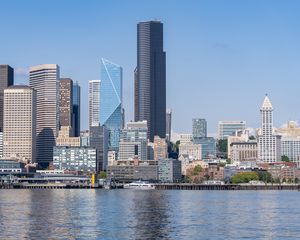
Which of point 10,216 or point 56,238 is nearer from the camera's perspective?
point 56,238

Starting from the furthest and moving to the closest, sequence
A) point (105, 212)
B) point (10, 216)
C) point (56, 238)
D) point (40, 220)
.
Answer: point (105, 212) < point (10, 216) < point (40, 220) < point (56, 238)

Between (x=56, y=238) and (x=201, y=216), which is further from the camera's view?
(x=201, y=216)

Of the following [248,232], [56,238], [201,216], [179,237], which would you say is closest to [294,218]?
[201,216]

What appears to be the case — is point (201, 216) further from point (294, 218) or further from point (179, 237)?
point (179, 237)

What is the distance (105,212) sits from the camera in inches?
4665

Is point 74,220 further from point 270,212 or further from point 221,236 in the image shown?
point 270,212

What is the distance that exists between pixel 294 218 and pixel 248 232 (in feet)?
75.6

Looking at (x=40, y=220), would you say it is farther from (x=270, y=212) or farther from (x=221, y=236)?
(x=270, y=212)

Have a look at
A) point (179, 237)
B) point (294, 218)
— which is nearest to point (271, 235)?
point (179, 237)

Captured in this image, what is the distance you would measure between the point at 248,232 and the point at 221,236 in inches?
188

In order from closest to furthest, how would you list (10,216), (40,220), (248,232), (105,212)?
(248,232) < (40,220) < (10,216) < (105,212)

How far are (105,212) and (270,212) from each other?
2323 centimetres

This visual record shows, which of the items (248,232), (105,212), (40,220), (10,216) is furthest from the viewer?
(105,212)

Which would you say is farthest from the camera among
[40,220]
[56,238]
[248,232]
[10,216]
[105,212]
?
[105,212]
